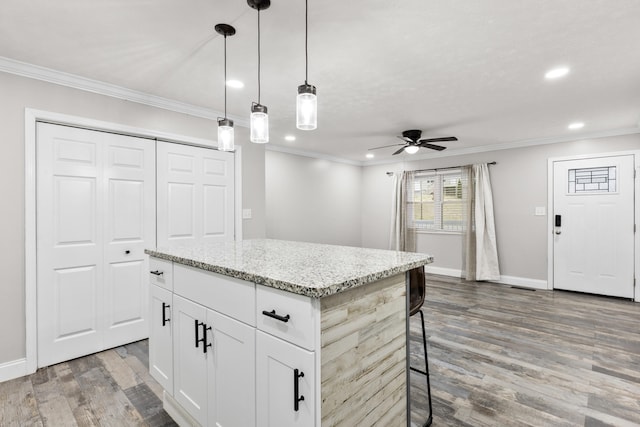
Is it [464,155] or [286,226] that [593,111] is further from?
[286,226]

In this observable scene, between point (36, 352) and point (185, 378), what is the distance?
5.53ft

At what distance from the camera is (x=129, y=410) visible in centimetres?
200

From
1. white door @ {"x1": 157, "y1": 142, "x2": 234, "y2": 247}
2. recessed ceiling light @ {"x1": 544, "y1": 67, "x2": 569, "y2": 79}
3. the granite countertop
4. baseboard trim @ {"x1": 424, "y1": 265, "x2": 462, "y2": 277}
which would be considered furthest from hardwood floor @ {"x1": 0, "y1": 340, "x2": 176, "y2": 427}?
baseboard trim @ {"x1": 424, "y1": 265, "x2": 462, "y2": 277}

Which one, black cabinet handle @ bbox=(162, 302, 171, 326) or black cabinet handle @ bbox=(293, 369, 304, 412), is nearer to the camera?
black cabinet handle @ bbox=(293, 369, 304, 412)

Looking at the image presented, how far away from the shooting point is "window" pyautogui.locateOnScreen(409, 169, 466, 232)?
19.2 ft

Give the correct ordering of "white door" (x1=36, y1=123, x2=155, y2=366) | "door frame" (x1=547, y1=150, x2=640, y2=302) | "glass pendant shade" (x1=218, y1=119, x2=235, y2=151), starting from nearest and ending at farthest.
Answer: "glass pendant shade" (x1=218, y1=119, x2=235, y2=151) < "white door" (x1=36, y1=123, x2=155, y2=366) < "door frame" (x1=547, y1=150, x2=640, y2=302)

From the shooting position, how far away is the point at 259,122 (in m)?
1.82

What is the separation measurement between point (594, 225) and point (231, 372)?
5.43 meters

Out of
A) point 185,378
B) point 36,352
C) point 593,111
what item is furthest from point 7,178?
point 593,111

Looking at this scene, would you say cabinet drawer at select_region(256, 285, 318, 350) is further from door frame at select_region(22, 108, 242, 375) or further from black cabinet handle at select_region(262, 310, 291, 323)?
door frame at select_region(22, 108, 242, 375)

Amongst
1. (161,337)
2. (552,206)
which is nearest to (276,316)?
(161,337)

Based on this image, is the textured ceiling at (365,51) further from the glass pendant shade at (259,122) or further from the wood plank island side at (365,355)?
the wood plank island side at (365,355)

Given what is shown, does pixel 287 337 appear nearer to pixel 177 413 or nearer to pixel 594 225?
pixel 177 413

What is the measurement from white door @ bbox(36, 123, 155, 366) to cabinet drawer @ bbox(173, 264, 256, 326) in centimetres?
152
